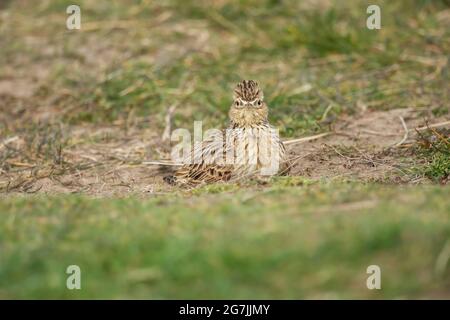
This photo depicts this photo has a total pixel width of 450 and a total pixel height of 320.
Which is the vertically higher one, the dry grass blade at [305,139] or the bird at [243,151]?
the dry grass blade at [305,139]

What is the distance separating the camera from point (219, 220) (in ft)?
19.1

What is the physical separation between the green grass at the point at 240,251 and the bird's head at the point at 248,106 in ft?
5.30

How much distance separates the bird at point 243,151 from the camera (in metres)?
7.33

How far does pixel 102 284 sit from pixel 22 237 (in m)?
0.80

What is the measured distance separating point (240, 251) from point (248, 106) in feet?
7.67

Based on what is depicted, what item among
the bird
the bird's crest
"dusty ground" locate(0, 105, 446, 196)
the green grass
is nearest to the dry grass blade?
"dusty ground" locate(0, 105, 446, 196)

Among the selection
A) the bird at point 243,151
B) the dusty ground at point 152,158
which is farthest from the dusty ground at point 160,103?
the bird at point 243,151

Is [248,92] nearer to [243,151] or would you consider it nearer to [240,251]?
[243,151]

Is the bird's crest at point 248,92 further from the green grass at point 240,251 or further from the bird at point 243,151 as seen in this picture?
the green grass at point 240,251

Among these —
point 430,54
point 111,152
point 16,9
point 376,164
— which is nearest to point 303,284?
point 376,164

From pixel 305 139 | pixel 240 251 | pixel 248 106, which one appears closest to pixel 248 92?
pixel 248 106

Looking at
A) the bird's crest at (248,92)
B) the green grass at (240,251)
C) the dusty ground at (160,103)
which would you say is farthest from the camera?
the dusty ground at (160,103)

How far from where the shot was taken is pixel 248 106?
24.7 feet

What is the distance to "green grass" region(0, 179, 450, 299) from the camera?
17.4 feet
